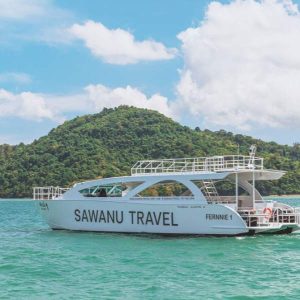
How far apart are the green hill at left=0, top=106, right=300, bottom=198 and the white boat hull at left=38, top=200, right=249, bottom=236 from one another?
76616mm

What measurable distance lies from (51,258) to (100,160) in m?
92.7

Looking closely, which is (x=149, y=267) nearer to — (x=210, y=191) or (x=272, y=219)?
(x=272, y=219)

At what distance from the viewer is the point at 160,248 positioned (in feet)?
77.3

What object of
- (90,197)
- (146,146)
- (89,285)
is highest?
(146,146)

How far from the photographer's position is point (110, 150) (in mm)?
124312

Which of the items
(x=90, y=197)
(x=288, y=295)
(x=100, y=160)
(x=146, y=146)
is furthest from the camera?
(x=146, y=146)

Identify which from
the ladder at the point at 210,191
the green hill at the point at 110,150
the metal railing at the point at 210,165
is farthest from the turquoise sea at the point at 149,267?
the green hill at the point at 110,150

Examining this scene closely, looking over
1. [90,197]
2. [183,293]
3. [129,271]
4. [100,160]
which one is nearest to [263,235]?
[90,197]

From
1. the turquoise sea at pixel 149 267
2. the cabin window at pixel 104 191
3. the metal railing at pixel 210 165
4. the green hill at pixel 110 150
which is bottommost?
the turquoise sea at pixel 149 267

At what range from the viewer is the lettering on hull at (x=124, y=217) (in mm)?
Result: 27062

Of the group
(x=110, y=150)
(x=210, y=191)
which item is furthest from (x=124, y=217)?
(x=110, y=150)

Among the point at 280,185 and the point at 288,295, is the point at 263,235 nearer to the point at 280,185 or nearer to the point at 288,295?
the point at 288,295

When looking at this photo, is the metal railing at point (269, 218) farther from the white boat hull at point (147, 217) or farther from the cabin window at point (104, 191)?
the cabin window at point (104, 191)

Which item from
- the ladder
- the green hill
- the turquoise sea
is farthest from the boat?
the green hill
